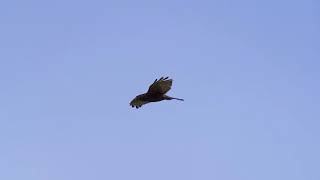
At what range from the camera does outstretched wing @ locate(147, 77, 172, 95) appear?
39.4 meters

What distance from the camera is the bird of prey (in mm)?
39438

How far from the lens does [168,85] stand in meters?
39.7

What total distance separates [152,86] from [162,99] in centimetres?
134

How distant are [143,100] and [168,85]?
1453 mm

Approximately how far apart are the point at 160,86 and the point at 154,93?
54 cm

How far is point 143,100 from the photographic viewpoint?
3981 cm

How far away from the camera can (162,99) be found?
40.5m

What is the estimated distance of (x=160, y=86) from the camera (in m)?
39.7

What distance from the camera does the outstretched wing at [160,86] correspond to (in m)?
39.4

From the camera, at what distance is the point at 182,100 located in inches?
1537

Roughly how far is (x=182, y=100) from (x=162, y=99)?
1786 millimetres

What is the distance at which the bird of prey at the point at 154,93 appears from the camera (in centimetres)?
3944

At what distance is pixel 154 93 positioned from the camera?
1572 inches
